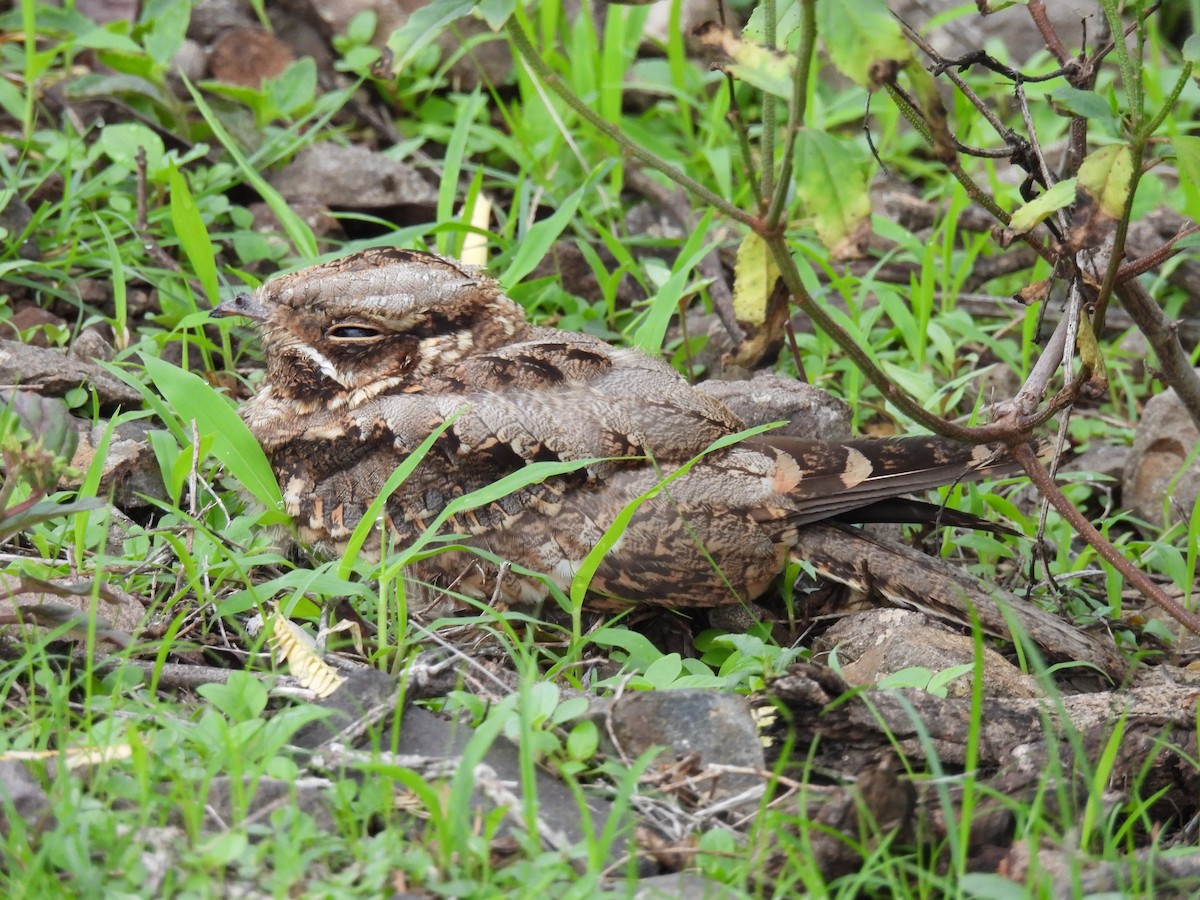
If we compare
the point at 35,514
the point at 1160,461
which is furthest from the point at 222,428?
the point at 1160,461

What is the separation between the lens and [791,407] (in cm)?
353

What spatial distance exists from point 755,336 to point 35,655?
142cm

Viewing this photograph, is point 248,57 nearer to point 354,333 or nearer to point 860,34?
point 354,333

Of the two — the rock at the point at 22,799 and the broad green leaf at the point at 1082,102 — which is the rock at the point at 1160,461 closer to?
the broad green leaf at the point at 1082,102

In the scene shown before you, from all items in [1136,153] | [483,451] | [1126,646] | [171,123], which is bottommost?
[1126,646]

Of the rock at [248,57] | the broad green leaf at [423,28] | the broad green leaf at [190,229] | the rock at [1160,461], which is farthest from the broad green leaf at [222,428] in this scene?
the rock at [1160,461]

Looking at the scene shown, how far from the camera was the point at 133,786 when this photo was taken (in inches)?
78.7

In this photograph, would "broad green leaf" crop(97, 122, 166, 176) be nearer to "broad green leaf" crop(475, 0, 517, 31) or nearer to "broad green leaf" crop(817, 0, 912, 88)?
"broad green leaf" crop(475, 0, 517, 31)

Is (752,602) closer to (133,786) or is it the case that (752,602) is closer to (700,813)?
(700,813)

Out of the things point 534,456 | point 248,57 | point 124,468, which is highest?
point 248,57

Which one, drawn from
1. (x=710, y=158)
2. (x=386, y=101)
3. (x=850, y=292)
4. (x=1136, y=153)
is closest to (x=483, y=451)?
(x=1136, y=153)

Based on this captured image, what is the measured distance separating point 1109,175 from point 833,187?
0.61 metres

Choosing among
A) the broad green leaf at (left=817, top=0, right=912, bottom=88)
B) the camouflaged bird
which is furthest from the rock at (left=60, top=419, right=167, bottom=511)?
the broad green leaf at (left=817, top=0, right=912, bottom=88)

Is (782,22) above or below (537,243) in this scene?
above
